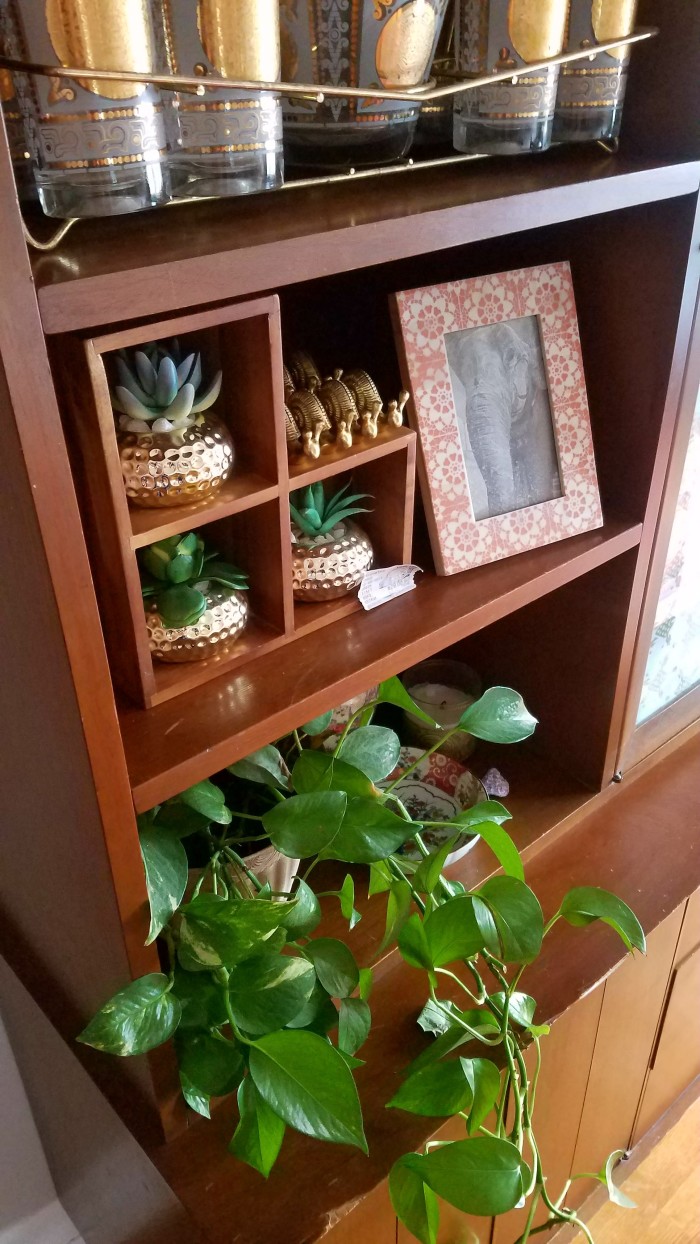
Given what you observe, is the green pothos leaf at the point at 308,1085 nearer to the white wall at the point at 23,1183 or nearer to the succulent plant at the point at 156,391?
the succulent plant at the point at 156,391

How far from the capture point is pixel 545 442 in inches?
34.4

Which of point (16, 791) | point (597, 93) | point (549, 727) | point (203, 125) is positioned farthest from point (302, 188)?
point (549, 727)

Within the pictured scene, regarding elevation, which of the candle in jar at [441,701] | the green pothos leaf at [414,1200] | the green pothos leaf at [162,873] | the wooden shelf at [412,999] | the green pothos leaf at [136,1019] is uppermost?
the green pothos leaf at [162,873]

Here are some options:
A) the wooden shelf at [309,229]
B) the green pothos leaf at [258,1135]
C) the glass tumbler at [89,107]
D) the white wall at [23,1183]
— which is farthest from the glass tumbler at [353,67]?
the white wall at [23,1183]

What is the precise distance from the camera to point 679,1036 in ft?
4.14

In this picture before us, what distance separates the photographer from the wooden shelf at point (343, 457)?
69 centimetres

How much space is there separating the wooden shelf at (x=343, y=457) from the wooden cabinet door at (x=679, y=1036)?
69cm

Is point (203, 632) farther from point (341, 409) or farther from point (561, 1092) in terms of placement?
point (561, 1092)

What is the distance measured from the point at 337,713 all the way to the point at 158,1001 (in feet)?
1.36

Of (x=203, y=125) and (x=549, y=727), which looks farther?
(x=549, y=727)

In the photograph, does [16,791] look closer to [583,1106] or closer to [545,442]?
[545,442]

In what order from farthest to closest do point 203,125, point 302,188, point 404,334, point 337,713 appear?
point 337,713
point 404,334
point 302,188
point 203,125

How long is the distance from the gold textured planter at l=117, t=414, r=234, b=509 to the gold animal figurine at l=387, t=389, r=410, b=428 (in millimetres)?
180

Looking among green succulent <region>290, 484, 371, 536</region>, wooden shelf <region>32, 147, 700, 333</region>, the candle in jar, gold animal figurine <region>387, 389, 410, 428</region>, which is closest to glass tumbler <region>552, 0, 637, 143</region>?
wooden shelf <region>32, 147, 700, 333</region>
